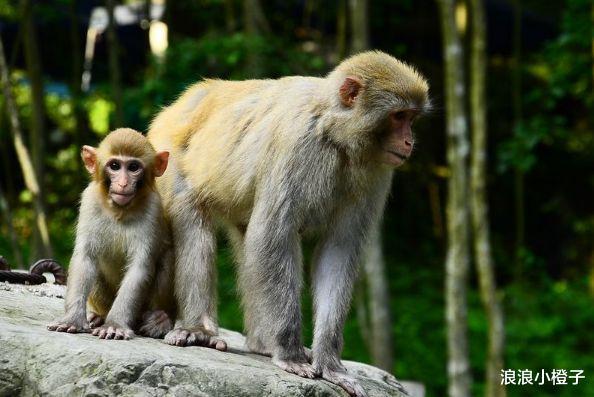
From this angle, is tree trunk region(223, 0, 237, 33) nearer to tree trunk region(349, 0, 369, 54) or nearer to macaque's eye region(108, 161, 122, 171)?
tree trunk region(349, 0, 369, 54)

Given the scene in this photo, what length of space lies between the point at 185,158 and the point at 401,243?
43.4ft

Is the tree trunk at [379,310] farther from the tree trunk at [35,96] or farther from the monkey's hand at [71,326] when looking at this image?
the monkey's hand at [71,326]

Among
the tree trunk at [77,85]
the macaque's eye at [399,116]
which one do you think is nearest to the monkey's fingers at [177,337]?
the macaque's eye at [399,116]

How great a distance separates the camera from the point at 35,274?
8.38m

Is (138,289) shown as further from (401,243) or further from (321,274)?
(401,243)

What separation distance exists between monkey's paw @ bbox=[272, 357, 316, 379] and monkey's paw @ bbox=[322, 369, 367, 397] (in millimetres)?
116

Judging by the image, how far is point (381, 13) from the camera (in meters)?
19.1

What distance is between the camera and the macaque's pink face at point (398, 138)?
6.95 metres

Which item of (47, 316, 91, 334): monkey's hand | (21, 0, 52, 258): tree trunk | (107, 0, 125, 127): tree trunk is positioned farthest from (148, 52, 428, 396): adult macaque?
(107, 0, 125, 127): tree trunk

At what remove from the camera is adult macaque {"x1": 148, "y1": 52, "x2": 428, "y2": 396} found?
696cm

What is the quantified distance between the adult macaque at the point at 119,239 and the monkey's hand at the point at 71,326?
0.01 m

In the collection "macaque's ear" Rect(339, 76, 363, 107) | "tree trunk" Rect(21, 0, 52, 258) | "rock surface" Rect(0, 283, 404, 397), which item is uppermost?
"tree trunk" Rect(21, 0, 52, 258)

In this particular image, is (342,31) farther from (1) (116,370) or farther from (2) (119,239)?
(1) (116,370)

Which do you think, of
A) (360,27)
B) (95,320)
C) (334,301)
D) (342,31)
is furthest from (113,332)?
(342,31)
